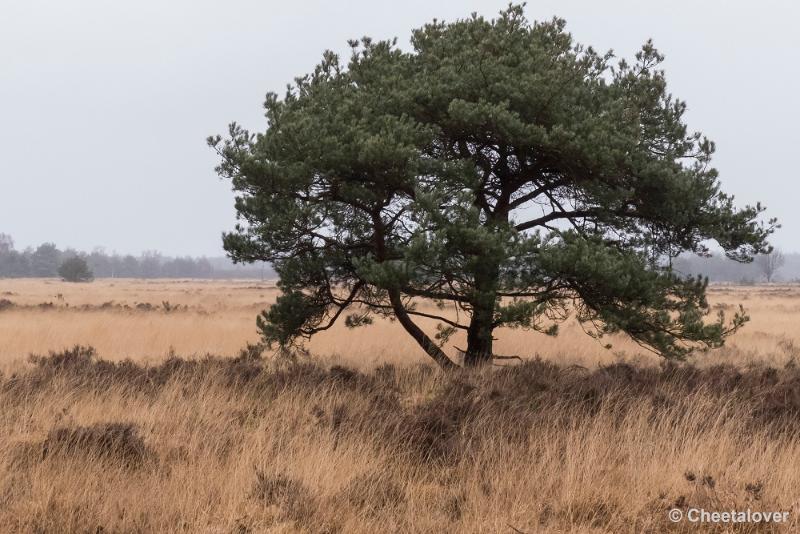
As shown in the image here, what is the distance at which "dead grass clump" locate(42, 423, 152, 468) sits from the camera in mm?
5316

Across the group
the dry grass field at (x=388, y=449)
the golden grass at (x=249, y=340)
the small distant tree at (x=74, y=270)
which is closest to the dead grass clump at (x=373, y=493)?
the dry grass field at (x=388, y=449)

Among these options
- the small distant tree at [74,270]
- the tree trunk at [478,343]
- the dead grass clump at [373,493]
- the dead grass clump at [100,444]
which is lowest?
the dead grass clump at [373,493]

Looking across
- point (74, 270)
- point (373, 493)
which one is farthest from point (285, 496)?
point (74, 270)

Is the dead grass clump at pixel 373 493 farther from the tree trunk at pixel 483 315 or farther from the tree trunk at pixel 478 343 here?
the tree trunk at pixel 478 343

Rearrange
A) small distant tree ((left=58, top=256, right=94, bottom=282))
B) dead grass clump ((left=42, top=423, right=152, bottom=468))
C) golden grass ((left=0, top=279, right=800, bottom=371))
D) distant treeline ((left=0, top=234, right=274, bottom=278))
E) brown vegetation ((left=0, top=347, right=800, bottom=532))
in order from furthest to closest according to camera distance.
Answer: distant treeline ((left=0, top=234, right=274, bottom=278)), small distant tree ((left=58, top=256, right=94, bottom=282)), golden grass ((left=0, top=279, right=800, bottom=371)), dead grass clump ((left=42, top=423, right=152, bottom=468)), brown vegetation ((left=0, top=347, right=800, bottom=532))

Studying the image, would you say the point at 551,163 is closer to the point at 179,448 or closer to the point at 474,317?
the point at 474,317

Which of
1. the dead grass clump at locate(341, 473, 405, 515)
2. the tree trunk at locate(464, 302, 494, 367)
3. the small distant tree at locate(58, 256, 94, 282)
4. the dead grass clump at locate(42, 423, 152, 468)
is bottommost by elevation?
the dead grass clump at locate(341, 473, 405, 515)

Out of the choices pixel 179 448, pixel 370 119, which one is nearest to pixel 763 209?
pixel 370 119

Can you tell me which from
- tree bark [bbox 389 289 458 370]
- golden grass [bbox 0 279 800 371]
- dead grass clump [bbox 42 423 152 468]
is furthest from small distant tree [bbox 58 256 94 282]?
dead grass clump [bbox 42 423 152 468]

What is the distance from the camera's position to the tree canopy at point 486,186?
880 cm

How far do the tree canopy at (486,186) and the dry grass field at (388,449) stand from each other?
4.01 ft

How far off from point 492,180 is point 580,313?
8.49 feet

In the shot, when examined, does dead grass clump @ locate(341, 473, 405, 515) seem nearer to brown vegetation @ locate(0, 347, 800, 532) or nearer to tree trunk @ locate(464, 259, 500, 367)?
brown vegetation @ locate(0, 347, 800, 532)

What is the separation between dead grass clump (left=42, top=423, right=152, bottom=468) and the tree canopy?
385 cm
